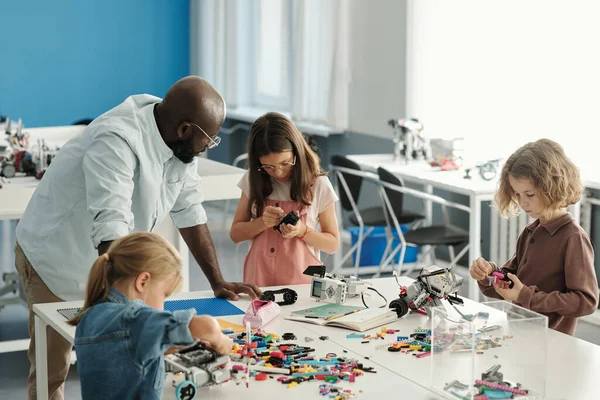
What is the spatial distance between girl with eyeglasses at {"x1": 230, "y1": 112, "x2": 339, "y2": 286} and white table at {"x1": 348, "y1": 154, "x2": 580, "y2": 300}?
164 centimetres

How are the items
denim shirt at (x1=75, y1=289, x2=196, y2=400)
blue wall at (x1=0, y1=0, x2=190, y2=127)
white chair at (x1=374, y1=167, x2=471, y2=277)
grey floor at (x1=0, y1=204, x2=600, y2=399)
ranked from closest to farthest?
denim shirt at (x1=75, y1=289, x2=196, y2=400)
grey floor at (x1=0, y1=204, x2=600, y2=399)
white chair at (x1=374, y1=167, x2=471, y2=277)
blue wall at (x1=0, y1=0, x2=190, y2=127)

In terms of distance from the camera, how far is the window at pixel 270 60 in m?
8.02

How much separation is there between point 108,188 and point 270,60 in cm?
607

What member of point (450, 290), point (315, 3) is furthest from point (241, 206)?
point (315, 3)

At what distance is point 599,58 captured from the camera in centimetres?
475

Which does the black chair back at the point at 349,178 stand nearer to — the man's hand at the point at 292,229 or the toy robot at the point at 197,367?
the man's hand at the point at 292,229

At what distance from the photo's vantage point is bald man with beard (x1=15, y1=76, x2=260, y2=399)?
250cm

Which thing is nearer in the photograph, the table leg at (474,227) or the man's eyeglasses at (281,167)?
the man's eyeglasses at (281,167)

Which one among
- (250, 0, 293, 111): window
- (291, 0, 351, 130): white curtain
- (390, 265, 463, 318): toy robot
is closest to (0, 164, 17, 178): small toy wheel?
(390, 265, 463, 318): toy robot

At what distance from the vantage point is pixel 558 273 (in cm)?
269

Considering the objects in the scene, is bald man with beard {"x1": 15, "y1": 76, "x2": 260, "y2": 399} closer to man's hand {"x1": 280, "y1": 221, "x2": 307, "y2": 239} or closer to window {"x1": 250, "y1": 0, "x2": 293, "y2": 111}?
man's hand {"x1": 280, "y1": 221, "x2": 307, "y2": 239}

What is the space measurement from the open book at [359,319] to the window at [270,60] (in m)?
5.38

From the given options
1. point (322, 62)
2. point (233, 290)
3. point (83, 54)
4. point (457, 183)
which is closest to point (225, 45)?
point (83, 54)

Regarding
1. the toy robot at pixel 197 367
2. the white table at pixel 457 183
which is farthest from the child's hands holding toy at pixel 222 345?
the white table at pixel 457 183
